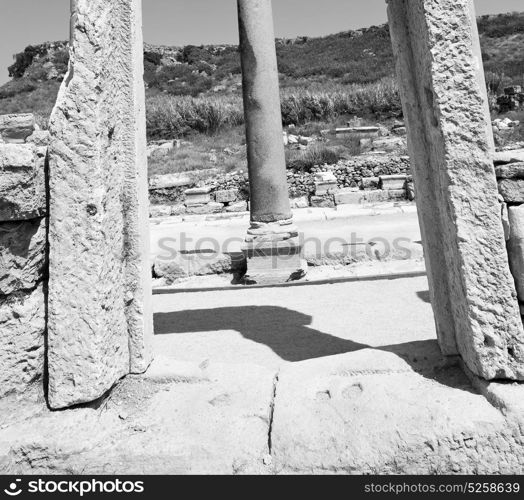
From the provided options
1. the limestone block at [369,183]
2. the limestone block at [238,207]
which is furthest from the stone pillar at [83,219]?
the limestone block at [369,183]

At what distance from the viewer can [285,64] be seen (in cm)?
3456

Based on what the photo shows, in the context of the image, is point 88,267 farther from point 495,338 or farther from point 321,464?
point 495,338

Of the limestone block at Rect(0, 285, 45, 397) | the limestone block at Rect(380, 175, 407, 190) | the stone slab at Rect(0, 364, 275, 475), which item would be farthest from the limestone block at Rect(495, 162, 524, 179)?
the limestone block at Rect(380, 175, 407, 190)

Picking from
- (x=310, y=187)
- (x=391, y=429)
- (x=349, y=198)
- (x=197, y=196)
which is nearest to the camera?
(x=391, y=429)

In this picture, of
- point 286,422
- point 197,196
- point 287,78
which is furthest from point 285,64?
point 286,422

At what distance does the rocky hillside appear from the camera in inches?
1118

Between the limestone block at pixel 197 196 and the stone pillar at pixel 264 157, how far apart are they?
271 inches

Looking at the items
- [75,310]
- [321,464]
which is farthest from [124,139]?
[321,464]

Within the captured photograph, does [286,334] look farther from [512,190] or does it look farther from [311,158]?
[311,158]

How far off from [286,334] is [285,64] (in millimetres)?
34930

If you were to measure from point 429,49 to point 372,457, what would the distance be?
6.16 ft

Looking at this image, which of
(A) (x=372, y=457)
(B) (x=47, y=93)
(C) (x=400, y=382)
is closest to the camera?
(A) (x=372, y=457)

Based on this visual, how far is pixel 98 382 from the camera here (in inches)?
77.5

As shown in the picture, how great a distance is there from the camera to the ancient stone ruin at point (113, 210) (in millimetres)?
1899
